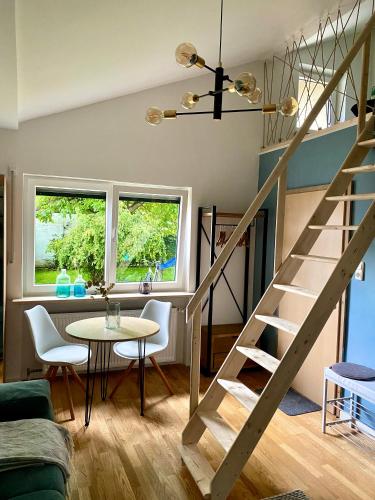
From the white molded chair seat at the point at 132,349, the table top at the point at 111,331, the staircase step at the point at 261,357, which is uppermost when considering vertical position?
the staircase step at the point at 261,357

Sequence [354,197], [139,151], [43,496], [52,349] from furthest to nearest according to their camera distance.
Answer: [139,151], [52,349], [354,197], [43,496]

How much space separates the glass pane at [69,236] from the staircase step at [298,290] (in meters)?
2.22

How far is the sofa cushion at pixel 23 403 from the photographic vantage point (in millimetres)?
2072

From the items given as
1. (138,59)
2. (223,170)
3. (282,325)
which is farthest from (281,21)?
(282,325)

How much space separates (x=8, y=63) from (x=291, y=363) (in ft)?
7.31

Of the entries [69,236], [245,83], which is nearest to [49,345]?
[69,236]

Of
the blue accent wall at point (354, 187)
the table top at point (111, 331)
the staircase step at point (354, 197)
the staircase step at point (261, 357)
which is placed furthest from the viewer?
the blue accent wall at point (354, 187)

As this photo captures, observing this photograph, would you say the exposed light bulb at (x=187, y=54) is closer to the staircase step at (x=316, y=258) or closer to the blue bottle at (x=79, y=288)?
the staircase step at (x=316, y=258)

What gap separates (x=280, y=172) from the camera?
2240 millimetres

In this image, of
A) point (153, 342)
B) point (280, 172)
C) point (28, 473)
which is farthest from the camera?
point (153, 342)

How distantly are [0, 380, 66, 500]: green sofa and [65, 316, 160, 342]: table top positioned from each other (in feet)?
2.13

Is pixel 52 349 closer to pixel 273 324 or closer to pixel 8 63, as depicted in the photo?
pixel 273 324

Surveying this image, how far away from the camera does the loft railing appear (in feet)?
7.16

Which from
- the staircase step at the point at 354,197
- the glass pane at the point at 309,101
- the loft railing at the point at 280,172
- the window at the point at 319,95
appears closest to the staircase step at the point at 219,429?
the loft railing at the point at 280,172
